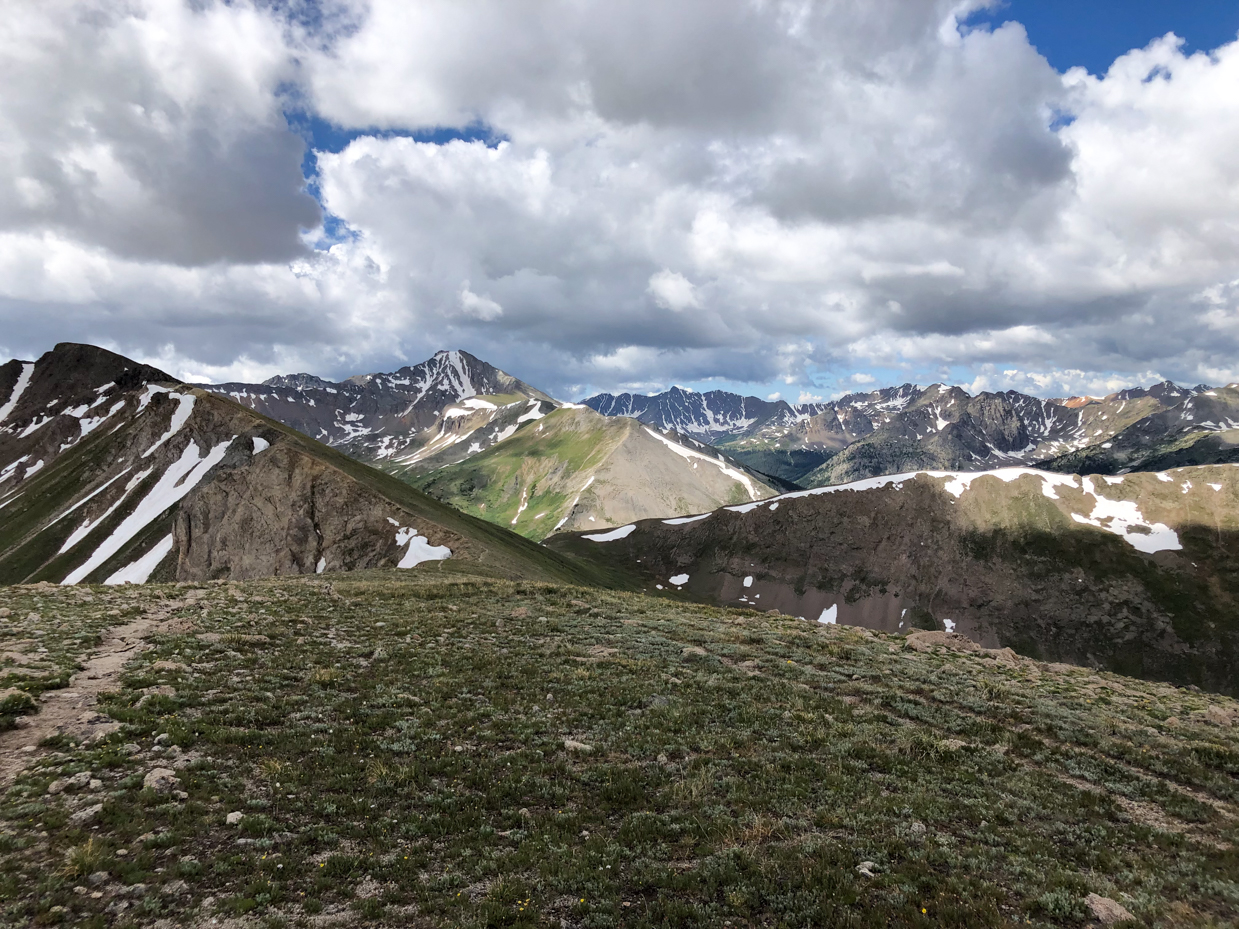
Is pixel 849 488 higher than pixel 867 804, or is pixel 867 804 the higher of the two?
pixel 849 488

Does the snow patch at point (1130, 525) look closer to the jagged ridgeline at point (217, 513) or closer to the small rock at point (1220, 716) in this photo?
the jagged ridgeline at point (217, 513)

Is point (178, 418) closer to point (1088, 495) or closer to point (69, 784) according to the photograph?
point (69, 784)

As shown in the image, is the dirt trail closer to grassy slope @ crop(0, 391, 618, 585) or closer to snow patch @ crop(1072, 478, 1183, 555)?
grassy slope @ crop(0, 391, 618, 585)

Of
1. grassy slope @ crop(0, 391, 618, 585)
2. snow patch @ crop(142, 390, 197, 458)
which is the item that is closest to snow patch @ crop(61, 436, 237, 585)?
grassy slope @ crop(0, 391, 618, 585)

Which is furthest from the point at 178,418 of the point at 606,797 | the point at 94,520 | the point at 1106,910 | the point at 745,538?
the point at 1106,910

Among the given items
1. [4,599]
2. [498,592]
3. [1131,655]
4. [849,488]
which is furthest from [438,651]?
[849,488]

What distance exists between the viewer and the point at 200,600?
3238 centimetres

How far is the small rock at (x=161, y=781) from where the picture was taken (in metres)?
12.4

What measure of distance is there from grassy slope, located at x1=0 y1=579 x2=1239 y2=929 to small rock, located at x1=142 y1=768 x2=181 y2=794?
282 mm

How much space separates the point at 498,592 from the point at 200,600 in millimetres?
18381

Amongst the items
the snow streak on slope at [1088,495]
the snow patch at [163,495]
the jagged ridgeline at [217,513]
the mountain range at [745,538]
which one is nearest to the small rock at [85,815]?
the mountain range at [745,538]

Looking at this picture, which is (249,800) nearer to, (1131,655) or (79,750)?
(79,750)

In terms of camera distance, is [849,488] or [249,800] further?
[849,488]

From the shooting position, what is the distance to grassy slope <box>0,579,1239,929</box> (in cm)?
981
